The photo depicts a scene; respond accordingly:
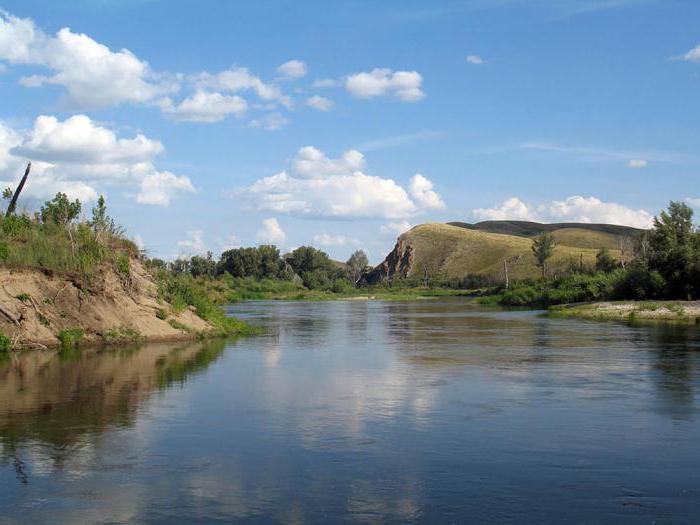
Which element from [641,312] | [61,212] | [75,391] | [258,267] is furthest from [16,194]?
[258,267]

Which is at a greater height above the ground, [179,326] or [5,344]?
[179,326]

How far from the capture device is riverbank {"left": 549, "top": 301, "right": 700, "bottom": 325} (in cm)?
5059

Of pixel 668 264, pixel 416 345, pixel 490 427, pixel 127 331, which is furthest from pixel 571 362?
pixel 668 264

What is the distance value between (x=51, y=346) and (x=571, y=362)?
1801cm

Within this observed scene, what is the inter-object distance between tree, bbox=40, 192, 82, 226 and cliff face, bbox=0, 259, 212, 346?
3.10m

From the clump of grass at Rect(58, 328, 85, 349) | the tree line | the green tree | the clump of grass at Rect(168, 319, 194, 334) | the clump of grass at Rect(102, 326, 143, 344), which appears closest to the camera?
the clump of grass at Rect(58, 328, 85, 349)

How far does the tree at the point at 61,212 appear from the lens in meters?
31.0

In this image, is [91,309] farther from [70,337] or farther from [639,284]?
[639,284]

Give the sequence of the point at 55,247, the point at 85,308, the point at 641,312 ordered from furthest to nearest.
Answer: the point at 641,312 < the point at 55,247 < the point at 85,308

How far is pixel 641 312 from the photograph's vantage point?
177 ft

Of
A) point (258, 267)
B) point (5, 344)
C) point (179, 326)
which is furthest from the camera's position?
point (258, 267)

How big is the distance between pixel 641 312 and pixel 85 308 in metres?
40.0

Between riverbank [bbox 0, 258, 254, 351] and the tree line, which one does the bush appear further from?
the tree line

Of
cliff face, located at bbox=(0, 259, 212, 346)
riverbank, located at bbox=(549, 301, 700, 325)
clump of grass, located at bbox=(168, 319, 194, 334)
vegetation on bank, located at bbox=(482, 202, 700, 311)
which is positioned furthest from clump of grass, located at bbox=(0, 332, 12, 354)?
vegetation on bank, located at bbox=(482, 202, 700, 311)
